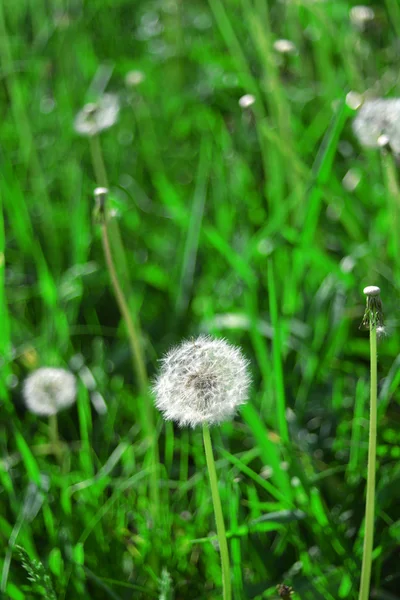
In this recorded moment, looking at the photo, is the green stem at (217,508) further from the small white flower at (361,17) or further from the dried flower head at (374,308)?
the small white flower at (361,17)

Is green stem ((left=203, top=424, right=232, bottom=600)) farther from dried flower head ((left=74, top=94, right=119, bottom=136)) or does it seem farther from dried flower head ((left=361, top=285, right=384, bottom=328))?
dried flower head ((left=74, top=94, right=119, bottom=136))

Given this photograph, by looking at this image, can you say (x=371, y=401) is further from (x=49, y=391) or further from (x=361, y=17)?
(x=361, y=17)

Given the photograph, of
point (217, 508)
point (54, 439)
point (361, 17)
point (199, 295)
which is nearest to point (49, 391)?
point (54, 439)

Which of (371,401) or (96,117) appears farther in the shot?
(96,117)

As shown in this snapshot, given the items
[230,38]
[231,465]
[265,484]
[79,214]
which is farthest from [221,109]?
[265,484]

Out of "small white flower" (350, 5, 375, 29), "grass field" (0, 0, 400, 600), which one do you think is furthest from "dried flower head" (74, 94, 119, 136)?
"small white flower" (350, 5, 375, 29)

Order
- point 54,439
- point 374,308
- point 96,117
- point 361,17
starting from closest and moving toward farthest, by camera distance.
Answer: point 374,308
point 54,439
point 96,117
point 361,17

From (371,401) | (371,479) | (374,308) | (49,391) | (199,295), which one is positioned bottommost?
(199,295)
